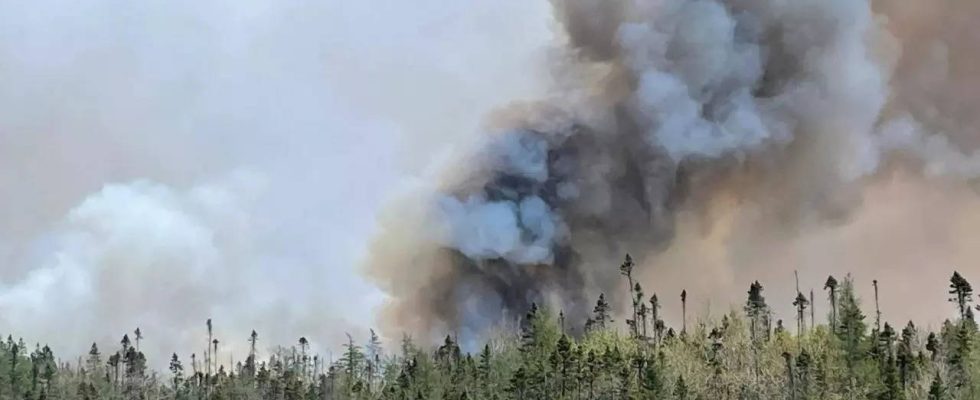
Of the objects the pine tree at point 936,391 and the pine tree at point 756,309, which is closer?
the pine tree at point 936,391

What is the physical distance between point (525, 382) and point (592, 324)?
111 ft

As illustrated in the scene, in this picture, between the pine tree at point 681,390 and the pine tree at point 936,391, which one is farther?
the pine tree at point 681,390

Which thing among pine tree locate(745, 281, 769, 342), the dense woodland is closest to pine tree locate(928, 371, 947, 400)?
the dense woodland

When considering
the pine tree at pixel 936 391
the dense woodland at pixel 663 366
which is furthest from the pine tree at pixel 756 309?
the pine tree at pixel 936 391

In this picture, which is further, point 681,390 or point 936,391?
point 681,390

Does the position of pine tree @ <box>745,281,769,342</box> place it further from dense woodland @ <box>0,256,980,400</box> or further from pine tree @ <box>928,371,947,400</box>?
pine tree @ <box>928,371,947,400</box>

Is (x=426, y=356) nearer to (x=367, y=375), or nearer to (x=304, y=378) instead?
(x=367, y=375)

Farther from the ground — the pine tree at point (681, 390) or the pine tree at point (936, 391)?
→ the pine tree at point (681, 390)

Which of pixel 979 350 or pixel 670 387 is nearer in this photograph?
pixel 979 350

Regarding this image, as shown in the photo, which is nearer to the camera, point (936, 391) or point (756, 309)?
point (936, 391)

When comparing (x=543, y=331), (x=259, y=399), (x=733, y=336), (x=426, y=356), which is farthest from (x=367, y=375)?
(x=733, y=336)

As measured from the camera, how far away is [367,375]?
145 meters

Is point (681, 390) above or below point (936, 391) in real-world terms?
above

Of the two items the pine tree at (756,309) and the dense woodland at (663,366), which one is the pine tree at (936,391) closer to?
the dense woodland at (663,366)
